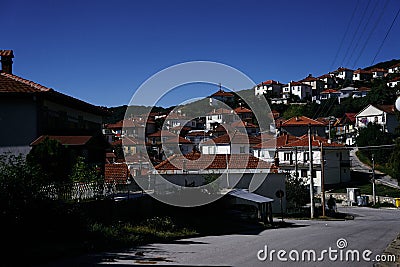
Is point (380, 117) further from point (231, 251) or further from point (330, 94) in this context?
point (231, 251)

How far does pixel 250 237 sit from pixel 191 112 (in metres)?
49.8

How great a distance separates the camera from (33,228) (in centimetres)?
1416

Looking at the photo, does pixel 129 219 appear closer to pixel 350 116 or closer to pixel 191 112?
pixel 191 112

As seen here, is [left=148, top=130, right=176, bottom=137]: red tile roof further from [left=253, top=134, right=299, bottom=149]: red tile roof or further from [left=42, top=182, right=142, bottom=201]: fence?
[left=42, top=182, right=142, bottom=201]: fence

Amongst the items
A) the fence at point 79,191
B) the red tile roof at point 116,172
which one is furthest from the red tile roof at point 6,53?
the fence at point 79,191

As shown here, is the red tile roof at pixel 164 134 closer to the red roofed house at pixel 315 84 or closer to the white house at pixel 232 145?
the white house at pixel 232 145

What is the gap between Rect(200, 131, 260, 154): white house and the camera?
2085 inches

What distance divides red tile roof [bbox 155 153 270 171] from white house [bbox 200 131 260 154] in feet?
36.0

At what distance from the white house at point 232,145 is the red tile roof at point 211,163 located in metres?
11.0

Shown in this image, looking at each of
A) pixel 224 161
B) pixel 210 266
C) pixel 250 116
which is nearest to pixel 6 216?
pixel 210 266

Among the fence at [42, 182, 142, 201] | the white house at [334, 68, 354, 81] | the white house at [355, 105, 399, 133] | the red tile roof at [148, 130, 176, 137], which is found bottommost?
the fence at [42, 182, 142, 201]

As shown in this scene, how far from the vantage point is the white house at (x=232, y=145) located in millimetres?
52959

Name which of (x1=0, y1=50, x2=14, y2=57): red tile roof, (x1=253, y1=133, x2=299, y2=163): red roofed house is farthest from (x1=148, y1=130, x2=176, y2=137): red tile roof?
(x1=0, y1=50, x2=14, y2=57): red tile roof

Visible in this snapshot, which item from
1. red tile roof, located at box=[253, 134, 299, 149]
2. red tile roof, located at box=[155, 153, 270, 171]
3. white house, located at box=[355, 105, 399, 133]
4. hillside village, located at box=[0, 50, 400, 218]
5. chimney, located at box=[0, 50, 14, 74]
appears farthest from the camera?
white house, located at box=[355, 105, 399, 133]
